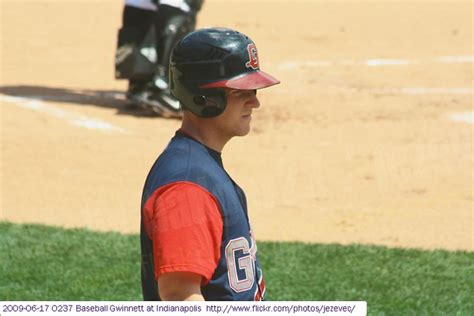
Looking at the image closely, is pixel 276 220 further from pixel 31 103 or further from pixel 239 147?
pixel 31 103

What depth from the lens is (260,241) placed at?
25.6ft

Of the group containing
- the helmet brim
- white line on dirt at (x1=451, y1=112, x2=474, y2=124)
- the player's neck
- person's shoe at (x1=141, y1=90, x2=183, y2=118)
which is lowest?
person's shoe at (x1=141, y1=90, x2=183, y2=118)

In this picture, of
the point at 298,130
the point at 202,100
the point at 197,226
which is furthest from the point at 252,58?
the point at 298,130

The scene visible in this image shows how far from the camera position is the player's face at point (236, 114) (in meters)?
3.62

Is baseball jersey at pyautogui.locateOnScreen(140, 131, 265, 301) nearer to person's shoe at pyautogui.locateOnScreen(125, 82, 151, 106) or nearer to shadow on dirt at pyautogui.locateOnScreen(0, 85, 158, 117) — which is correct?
person's shoe at pyautogui.locateOnScreen(125, 82, 151, 106)

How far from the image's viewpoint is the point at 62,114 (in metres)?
10.9

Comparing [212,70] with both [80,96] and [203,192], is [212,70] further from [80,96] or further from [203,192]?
[80,96]

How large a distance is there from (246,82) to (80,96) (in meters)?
8.31

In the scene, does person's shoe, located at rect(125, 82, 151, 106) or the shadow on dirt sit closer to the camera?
person's shoe, located at rect(125, 82, 151, 106)

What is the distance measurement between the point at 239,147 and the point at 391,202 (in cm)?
179

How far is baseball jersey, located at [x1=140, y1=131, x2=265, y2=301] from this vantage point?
3330mm

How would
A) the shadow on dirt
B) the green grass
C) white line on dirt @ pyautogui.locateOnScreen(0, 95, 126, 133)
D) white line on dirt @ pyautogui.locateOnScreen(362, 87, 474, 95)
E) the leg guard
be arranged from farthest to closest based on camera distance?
1. white line on dirt @ pyautogui.locateOnScreen(362, 87, 474, 95)
2. the shadow on dirt
3. the leg guard
4. white line on dirt @ pyautogui.locateOnScreen(0, 95, 126, 133)
5. the green grass
